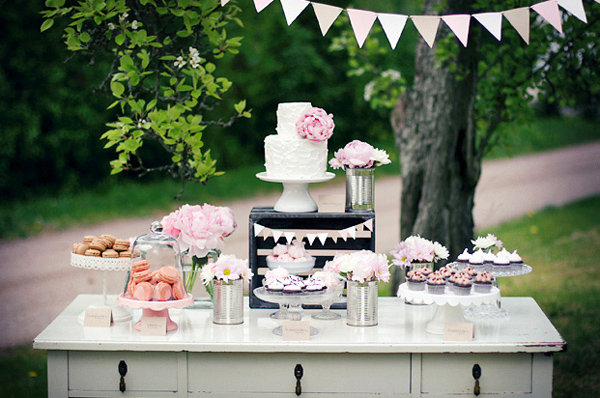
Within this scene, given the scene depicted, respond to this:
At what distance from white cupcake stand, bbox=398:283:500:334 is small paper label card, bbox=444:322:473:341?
7 centimetres

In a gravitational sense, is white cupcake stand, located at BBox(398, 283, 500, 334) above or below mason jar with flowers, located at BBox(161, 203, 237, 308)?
below

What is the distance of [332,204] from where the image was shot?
2.64 m

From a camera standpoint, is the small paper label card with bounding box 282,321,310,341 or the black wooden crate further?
the black wooden crate

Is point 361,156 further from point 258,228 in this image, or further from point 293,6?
point 293,6

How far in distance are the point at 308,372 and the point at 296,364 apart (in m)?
0.05

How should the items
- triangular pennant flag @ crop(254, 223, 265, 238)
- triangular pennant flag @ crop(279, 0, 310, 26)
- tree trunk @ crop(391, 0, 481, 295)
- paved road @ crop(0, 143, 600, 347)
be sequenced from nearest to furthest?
triangular pennant flag @ crop(279, 0, 310, 26)
triangular pennant flag @ crop(254, 223, 265, 238)
tree trunk @ crop(391, 0, 481, 295)
paved road @ crop(0, 143, 600, 347)

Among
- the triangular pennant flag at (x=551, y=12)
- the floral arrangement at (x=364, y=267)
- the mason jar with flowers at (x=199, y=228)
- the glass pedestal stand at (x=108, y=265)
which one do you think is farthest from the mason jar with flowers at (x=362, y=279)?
the triangular pennant flag at (x=551, y=12)

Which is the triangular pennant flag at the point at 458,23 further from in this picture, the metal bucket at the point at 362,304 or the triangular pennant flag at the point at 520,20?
the metal bucket at the point at 362,304

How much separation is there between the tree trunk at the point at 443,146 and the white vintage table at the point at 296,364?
5.81 feet

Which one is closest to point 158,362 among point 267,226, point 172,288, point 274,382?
point 172,288

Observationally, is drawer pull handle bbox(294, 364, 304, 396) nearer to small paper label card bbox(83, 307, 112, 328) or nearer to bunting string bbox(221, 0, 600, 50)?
small paper label card bbox(83, 307, 112, 328)

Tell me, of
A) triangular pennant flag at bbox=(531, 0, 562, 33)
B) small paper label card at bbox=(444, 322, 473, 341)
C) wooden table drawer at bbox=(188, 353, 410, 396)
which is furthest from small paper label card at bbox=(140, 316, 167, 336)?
triangular pennant flag at bbox=(531, 0, 562, 33)

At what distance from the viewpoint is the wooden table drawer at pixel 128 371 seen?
231 centimetres

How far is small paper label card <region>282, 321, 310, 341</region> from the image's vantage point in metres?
2.28
